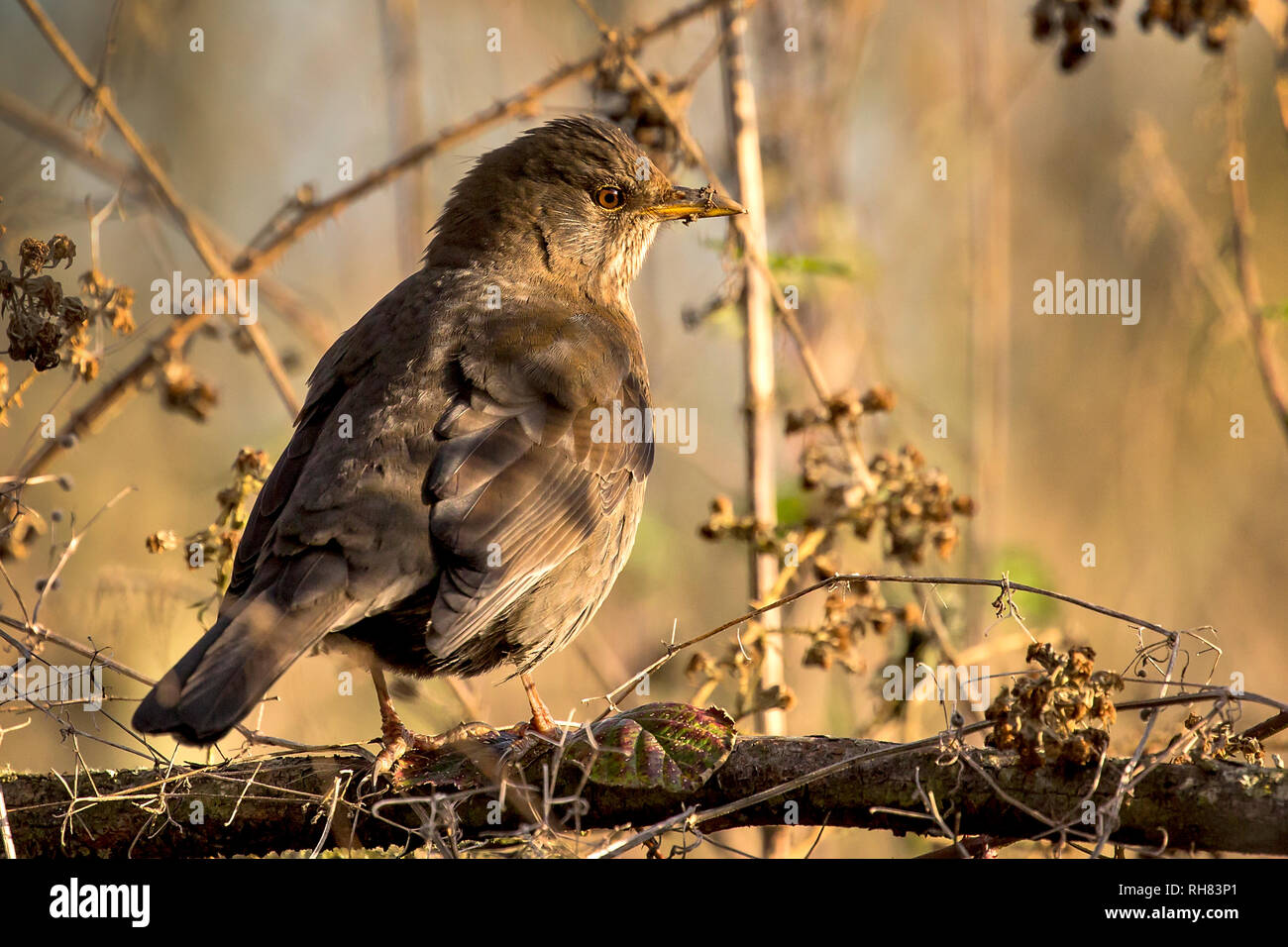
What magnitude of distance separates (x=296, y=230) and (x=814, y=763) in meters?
3.01

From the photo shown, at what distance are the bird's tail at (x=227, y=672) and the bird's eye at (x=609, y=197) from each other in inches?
104

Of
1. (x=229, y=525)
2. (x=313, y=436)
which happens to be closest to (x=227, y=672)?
(x=229, y=525)

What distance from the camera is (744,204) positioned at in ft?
17.4

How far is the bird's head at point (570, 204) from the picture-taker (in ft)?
18.4

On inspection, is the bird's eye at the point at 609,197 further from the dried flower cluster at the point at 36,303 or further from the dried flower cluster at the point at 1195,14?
the dried flower cluster at the point at 36,303

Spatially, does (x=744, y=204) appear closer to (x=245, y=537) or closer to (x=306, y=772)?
(x=245, y=537)

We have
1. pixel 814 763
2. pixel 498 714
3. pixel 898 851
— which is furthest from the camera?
pixel 498 714

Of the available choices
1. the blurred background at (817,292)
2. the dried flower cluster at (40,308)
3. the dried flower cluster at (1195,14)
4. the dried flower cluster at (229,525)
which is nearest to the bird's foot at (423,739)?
the dried flower cluster at (229,525)

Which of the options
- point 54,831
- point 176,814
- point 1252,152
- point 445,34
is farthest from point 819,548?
point 1252,152

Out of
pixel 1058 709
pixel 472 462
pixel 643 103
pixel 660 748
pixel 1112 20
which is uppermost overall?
pixel 1112 20

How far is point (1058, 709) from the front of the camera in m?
3.16

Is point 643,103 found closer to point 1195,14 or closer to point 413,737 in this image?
point 1195,14

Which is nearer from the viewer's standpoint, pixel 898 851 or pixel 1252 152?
pixel 898 851

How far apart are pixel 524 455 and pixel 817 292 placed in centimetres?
264
